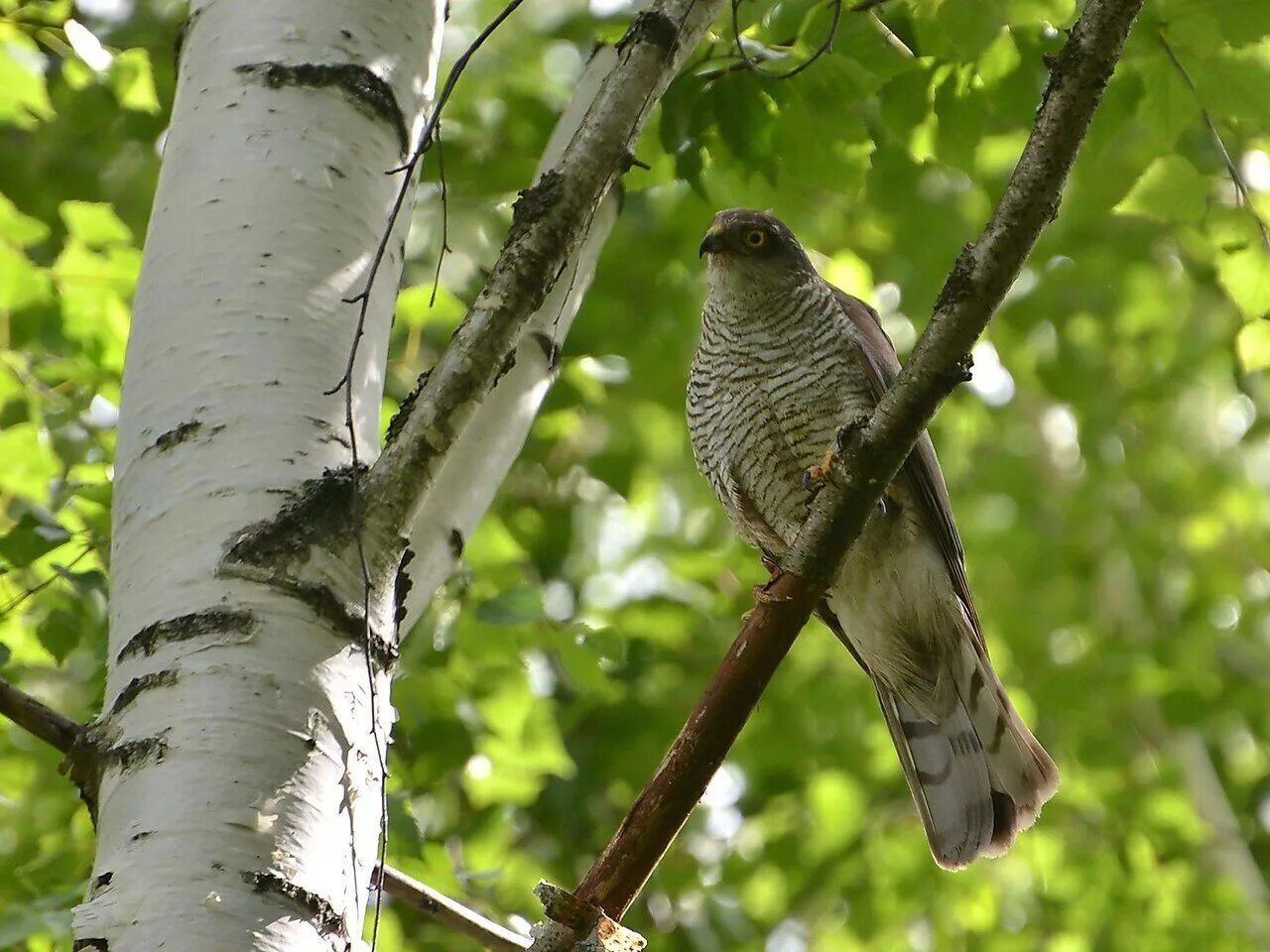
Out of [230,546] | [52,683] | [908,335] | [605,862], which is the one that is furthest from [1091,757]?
[52,683]

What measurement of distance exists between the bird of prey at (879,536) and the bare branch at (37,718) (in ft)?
5.69

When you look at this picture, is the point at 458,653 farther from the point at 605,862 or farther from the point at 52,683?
the point at 52,683

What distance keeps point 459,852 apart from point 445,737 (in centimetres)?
67

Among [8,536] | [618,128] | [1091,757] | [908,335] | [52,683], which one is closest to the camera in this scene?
[618,128]

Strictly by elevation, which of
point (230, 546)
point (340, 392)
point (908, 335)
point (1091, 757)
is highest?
point (908, 335)

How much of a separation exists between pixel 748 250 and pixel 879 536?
0.86 metres

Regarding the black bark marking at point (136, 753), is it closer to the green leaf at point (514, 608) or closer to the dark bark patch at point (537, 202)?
the dark bark patch at point (537, 202)

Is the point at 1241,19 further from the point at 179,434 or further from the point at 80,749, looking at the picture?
the point at 80,749

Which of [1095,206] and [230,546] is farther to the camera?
[1095,206]

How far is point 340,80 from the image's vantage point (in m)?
1.88

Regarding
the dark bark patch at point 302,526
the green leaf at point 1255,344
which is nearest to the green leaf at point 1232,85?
the green leaf at point 1255,344

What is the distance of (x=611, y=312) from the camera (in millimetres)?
3752

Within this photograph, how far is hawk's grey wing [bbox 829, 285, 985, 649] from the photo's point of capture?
117 inches

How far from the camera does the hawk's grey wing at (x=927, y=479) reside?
2.98 metres
